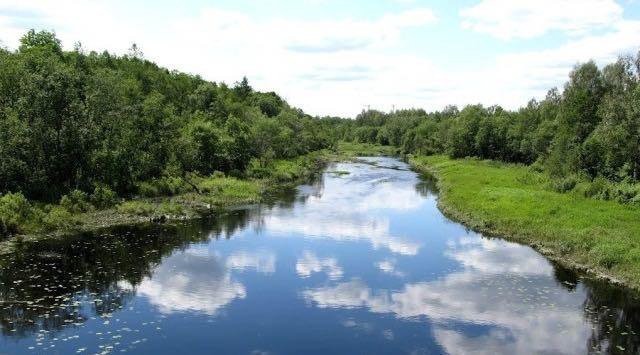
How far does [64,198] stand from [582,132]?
205 feet

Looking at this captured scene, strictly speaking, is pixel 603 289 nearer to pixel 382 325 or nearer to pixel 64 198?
pixel 382 325

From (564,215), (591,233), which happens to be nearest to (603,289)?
(591,233)

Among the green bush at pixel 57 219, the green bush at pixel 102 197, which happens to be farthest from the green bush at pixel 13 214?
the green bush at pixel 102 197

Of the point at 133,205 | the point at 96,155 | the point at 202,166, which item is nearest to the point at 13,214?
the point at 133,205

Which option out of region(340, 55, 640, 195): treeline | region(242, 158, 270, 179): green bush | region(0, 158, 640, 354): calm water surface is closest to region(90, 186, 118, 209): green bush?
region(0, 158, 640, 354): calm water surface

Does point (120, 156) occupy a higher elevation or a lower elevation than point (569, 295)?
higher

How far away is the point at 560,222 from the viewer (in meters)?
42.5

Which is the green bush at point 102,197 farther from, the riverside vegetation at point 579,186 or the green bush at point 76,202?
the riverside vegetation at point 579,186

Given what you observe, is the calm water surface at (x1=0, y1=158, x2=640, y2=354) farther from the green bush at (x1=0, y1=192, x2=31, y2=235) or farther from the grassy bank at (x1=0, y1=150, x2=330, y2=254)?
the green bush at (x1=0, y1=192, x2=31, y2=235)

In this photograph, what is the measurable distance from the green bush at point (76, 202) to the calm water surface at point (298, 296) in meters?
5.85

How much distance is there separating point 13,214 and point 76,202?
753 centimetres

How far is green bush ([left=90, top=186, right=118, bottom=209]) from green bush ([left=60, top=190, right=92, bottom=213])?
836 millimetres

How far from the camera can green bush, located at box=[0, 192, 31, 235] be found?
3697 cm

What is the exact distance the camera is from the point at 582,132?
2790 inches
